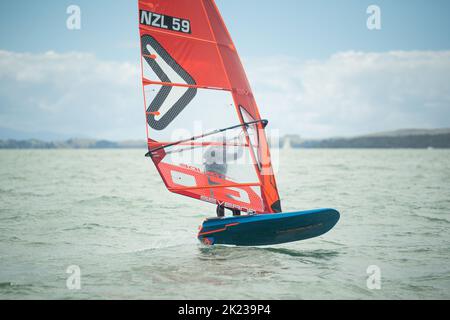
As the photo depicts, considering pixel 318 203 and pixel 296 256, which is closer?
pixel 296 256

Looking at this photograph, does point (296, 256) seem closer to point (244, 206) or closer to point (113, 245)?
point (244, 206)

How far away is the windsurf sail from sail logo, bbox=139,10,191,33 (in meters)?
0.02

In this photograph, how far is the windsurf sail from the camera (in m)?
9.62

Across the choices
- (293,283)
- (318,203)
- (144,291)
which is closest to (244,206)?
(293,283)

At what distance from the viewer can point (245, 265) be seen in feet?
29.5

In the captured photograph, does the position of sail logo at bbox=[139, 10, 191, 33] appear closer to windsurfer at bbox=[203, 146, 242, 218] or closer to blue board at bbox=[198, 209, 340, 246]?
windsurfer at bbox=[203, 146, 242, 218]

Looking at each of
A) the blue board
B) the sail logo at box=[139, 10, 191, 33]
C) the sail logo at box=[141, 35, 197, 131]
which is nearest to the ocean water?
the blue board

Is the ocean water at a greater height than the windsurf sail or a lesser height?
lesser

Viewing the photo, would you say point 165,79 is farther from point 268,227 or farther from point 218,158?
point 268,227

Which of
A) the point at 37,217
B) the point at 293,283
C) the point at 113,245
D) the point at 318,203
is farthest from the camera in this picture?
the point at 318,203

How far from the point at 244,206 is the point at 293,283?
8.74 feet

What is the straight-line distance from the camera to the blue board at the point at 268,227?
960 cm
